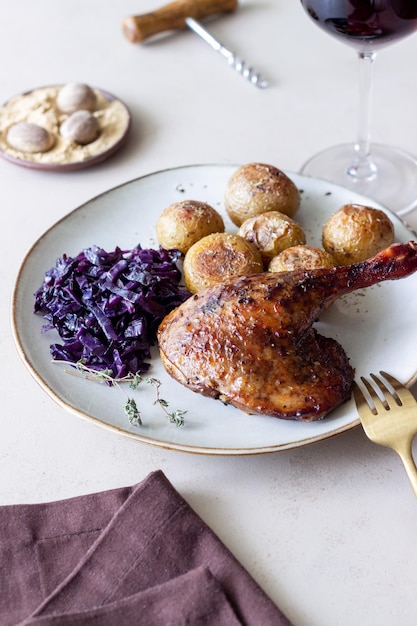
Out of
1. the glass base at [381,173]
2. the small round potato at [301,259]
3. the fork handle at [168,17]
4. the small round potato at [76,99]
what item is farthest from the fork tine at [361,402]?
the fork handle at [168,17]

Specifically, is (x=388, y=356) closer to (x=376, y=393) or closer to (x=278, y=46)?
(x=376, y=393)

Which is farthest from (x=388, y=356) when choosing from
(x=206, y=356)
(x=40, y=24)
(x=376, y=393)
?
(x=40, y=24)

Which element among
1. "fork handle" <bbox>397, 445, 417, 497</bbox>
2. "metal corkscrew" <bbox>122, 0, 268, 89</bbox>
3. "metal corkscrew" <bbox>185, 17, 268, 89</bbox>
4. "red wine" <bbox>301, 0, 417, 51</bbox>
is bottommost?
"fork handle" <bbox>397, 445, 417, 497</bbox>

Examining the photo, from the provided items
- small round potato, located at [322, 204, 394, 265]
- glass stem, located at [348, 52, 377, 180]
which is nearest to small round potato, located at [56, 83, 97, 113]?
glass stem, located at [348, 52, 377, 180]

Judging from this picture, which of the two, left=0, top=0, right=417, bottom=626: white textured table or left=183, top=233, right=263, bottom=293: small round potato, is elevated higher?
left=183, top=233, right=263, bottom=293: small round potato

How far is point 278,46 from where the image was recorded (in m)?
2.66

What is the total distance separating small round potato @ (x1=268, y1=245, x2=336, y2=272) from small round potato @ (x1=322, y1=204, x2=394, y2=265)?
3.0 inches

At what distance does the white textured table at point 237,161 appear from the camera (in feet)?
4.09

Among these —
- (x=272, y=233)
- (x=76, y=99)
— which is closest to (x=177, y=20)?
(x=76, y=99)

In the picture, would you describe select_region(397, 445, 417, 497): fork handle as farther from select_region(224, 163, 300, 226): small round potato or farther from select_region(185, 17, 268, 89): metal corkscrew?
select_region(185, 17, 268, 89): metal corkscrew

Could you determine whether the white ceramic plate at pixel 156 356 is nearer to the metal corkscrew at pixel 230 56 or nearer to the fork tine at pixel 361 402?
the fork tine at pixel 361 402

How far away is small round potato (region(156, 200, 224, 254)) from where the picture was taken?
172 centimetres

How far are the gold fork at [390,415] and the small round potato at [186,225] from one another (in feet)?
1.80

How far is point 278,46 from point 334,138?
57cm
